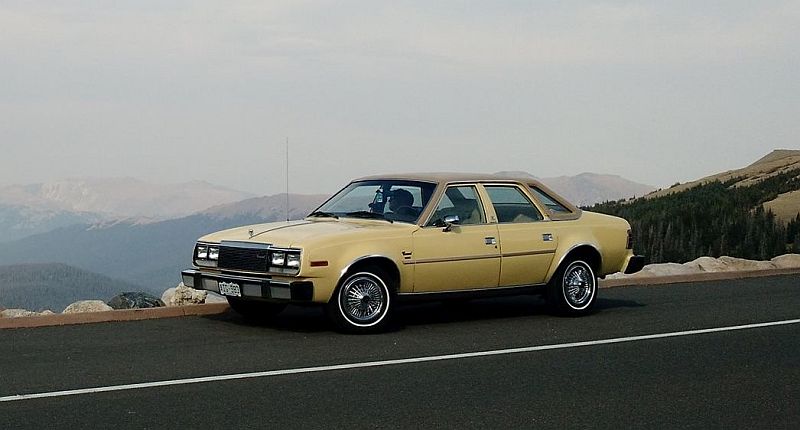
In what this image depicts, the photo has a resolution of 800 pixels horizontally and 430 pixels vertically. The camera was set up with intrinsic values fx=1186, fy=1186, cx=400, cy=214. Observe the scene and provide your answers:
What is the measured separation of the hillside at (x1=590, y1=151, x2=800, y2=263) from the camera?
107 ft

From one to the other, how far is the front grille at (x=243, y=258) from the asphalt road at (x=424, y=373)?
64cm

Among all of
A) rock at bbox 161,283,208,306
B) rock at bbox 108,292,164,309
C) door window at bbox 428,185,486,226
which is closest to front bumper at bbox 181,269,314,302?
door window at bbox 428,185,486,226

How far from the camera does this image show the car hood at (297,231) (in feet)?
37.3

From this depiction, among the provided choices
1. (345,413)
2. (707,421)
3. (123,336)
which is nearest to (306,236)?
(123,336)

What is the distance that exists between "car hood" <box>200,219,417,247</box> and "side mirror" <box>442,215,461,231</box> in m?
0.33

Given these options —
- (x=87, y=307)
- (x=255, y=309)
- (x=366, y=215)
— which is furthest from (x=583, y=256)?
(x=87, y=307)

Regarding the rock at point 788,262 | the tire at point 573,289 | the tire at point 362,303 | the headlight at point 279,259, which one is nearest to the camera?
the headlight at point 279,259

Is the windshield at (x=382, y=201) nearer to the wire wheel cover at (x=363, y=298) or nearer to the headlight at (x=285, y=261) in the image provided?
the wire wheel cover at (x=363, y=298)

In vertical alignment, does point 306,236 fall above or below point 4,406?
above

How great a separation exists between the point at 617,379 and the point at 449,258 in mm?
3227

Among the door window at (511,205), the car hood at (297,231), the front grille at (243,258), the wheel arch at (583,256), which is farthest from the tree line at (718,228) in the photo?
the front grille at (243,258)

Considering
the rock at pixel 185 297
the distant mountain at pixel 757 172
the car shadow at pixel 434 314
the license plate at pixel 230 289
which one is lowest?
the car shadow at pixel 434 314

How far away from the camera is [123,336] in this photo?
11125 mm

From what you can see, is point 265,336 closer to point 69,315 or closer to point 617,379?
point 69,315
